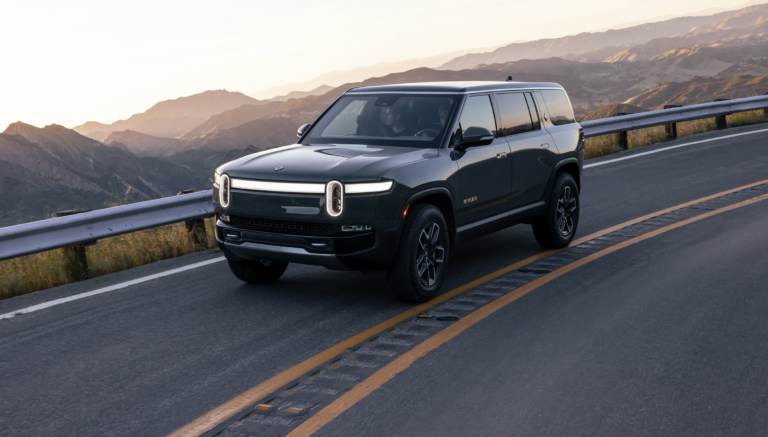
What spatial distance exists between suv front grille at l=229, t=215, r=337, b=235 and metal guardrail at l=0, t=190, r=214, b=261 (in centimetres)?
264

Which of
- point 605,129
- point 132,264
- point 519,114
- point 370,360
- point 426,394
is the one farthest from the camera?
point 605,129

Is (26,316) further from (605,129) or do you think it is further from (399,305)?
(605,129)

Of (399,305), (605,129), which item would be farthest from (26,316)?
(605,129)

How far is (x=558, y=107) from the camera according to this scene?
8.73 meters

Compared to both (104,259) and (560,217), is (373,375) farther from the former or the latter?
(104,259)

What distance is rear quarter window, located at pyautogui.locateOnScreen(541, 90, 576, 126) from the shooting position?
8547 millimetres

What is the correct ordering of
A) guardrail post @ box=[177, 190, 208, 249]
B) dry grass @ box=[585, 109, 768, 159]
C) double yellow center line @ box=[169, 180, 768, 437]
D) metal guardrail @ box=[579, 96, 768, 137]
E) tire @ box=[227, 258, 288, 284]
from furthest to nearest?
dry grass @ box=[585, 109, 768, 159] < metal guardrail @ box=[579, 96, 768, 137] < guardrail post @ box=[177, 190, 208, 249] < tire @ box=[227, 258, 288, 284] < double yellow center line @ box=[169, 180, 768, 437]

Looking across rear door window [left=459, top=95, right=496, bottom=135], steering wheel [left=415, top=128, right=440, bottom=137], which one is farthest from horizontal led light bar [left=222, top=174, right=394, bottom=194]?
rear door window [left=459, top=95, right=496, bottom=135]

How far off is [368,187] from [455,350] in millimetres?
1475

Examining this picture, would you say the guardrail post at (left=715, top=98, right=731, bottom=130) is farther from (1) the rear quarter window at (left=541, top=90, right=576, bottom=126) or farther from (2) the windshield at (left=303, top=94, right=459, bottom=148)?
(2) the windshield at (left=303, top=94, right=459, bottom=148)

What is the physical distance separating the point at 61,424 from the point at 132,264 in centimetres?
470

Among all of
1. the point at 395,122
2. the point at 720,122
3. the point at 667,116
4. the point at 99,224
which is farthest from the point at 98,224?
the point at 720,122

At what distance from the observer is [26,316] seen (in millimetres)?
6637

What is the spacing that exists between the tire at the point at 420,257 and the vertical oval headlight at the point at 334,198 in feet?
2.03
